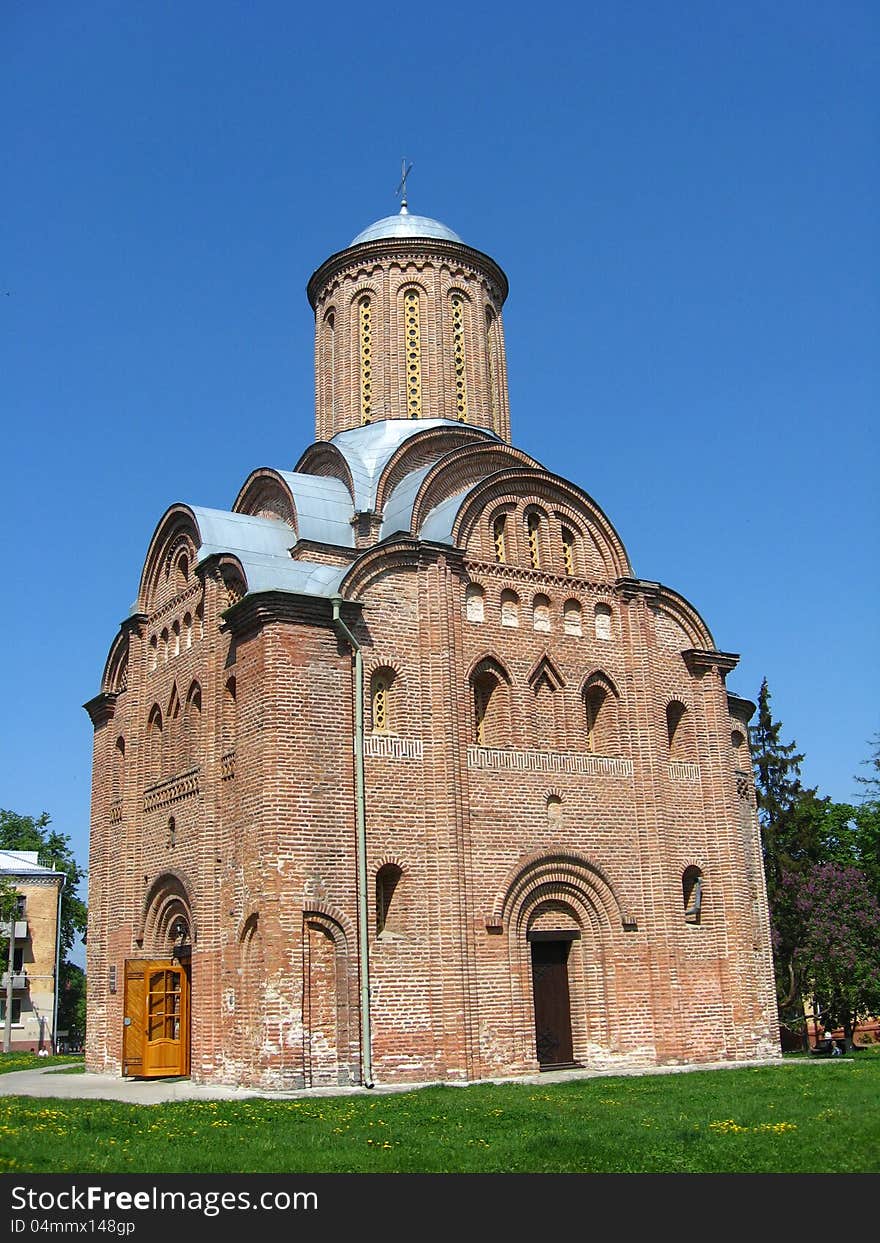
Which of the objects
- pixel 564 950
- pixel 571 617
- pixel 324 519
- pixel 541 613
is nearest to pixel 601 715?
pixel 571 617

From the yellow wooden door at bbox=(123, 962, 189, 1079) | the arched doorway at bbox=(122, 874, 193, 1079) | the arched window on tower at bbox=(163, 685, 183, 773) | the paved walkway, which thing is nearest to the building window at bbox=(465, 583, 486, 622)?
the arched window on tower at bbox=(163, 685, 183, 773)

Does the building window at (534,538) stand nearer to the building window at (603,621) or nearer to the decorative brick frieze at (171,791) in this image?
the building window at (603,621)

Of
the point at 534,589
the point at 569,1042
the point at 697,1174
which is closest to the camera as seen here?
the point at 697,1174

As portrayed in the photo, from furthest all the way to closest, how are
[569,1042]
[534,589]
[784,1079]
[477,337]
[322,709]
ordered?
[477,337] < [534,589] < [569,1042] < [322,709] < [784,1079]

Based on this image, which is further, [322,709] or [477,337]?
[477,337]

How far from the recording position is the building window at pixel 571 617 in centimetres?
1909

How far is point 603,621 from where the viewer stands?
770 inches

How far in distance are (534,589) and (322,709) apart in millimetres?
4206

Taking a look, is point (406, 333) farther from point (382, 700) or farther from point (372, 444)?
point (382, 700)

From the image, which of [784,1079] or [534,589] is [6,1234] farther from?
[534,589]

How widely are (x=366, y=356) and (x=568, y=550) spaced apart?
569cm

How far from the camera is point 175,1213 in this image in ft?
23.6

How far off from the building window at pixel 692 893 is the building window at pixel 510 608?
475 centimetres

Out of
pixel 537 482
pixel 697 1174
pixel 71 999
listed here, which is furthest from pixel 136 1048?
pixel 71 999
